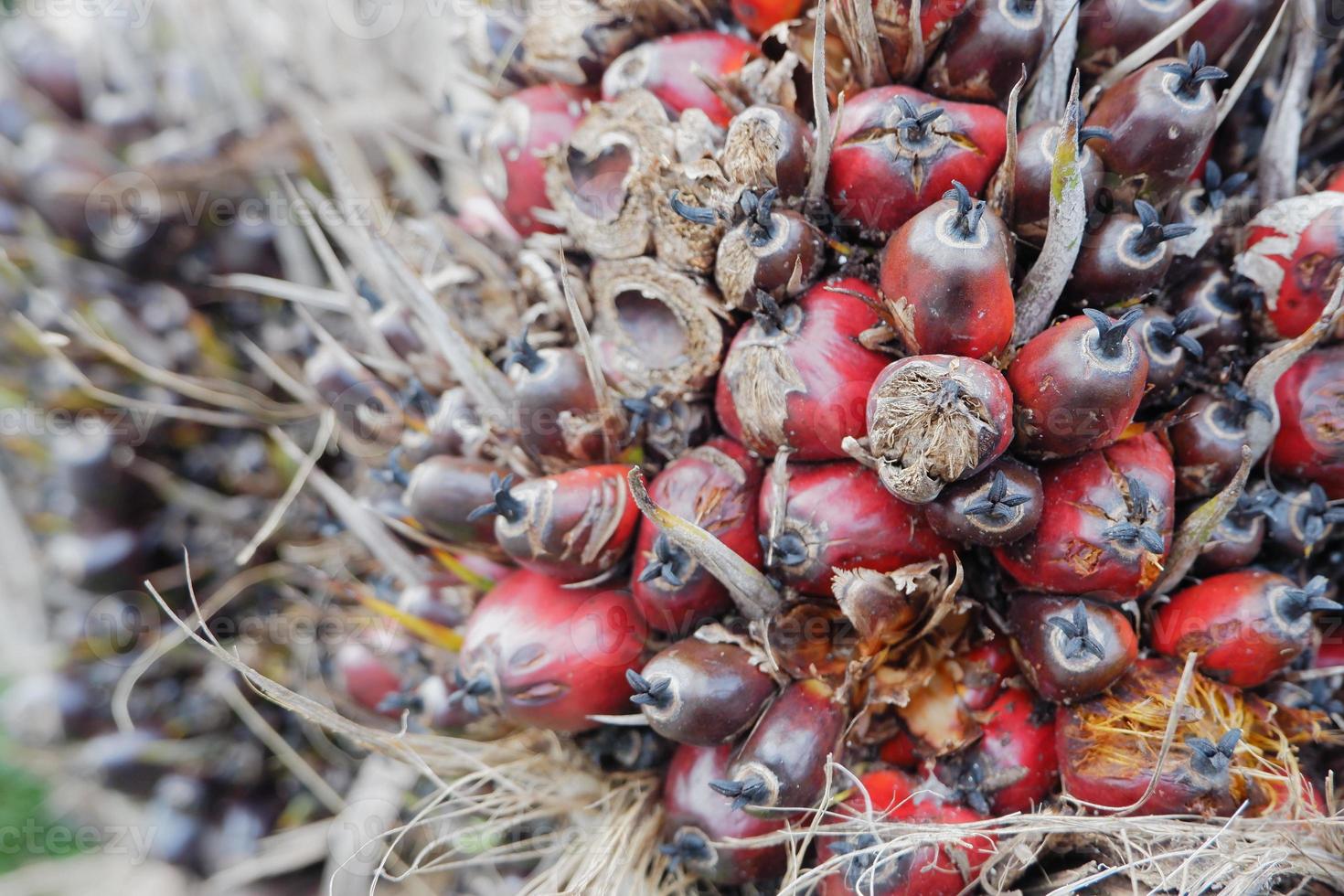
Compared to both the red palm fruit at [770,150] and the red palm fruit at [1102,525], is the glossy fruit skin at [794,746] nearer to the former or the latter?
the red palm fruit at [1102,525]

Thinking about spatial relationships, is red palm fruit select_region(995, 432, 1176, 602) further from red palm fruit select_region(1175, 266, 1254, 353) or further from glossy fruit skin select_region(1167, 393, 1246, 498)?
red palm fruit select_region(1175, 266, 1254, 353)

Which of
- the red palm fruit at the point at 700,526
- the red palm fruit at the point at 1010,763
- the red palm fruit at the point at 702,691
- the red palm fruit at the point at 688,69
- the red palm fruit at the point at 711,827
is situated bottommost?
the red palm fruit at the point at 711,827

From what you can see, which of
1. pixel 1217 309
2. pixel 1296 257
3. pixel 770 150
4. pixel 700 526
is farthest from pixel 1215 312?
pixel 700 526

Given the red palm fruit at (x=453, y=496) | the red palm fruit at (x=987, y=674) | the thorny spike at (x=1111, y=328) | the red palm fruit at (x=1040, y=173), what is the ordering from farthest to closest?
the red palm fruit at (x=453, y=496) < the red palm fruit at (x=987, y=674) < the red palm fruit at (x=1040, y=173) < the thorny spike at (x=1111, y=328)

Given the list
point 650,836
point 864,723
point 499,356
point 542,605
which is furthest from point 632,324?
point 650,836

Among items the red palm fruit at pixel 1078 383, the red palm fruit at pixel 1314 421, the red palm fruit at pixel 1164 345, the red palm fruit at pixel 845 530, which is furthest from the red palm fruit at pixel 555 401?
the red palm fruit at pixel 1314 421

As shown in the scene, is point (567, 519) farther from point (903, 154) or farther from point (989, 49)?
point (989, 49)
